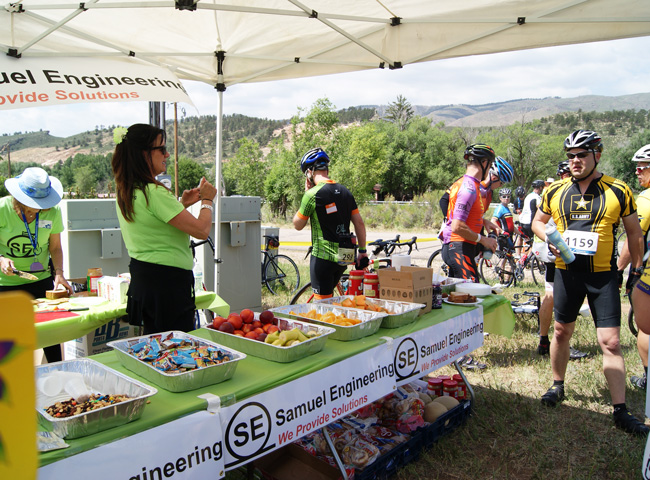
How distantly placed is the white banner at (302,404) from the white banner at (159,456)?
69mm

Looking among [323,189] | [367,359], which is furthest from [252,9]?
[367,359]

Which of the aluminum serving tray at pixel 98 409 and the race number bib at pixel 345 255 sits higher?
the race number bib at pixel 345 255

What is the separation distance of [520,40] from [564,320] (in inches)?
83.5

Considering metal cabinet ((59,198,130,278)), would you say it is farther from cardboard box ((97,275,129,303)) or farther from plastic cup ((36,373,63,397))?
plastic cup ((36,373,63,397))

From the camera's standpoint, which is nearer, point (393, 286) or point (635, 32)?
point (393, 286)

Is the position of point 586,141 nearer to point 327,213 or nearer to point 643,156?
point 643,156

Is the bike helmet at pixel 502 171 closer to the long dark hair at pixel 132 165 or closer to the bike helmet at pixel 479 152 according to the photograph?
the bike helmet at pixel 479 152

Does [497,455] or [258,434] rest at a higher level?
[258,434]

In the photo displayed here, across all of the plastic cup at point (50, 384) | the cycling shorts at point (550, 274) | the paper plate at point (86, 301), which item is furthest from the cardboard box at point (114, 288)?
the cycling shorts at point (550, 274)

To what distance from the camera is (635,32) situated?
3.27 metres

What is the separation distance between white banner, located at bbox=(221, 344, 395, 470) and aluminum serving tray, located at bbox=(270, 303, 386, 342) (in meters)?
0.13

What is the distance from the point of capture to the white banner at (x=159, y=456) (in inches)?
54.6

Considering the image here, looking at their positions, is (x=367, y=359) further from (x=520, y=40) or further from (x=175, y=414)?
(x=520, y=40)

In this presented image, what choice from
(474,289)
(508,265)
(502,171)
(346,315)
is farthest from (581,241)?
(508,265)
